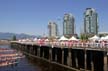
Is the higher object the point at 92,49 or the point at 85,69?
the point at 92,49

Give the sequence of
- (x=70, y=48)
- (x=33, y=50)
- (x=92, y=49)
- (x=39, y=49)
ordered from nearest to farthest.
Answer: (x=92, y=49)
(x=70, y=48)
(x=39, y=49)
(x=33, y=50)

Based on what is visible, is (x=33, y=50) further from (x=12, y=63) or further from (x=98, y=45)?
(x=98, y=45)

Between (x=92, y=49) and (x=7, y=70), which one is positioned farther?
(x=7, y=70)

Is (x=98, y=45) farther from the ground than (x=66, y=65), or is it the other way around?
(x=98, y=45)

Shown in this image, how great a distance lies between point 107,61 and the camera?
150ft

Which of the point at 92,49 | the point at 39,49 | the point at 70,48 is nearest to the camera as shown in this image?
the point at 92,49

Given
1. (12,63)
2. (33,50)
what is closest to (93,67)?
(12,63)

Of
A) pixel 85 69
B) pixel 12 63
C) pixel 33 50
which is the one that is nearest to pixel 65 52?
pixel 12 63

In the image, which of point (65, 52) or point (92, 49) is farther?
point (65, 52)

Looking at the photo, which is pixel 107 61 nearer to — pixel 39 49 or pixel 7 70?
pixel 7 70

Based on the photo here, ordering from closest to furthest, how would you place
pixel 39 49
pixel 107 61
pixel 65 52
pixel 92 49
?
pixel 107 61 < pixel 92 49 < pixel 65 52 < pixel 39 49

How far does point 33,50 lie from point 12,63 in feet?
110

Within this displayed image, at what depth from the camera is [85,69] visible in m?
53.0

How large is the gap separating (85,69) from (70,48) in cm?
971
